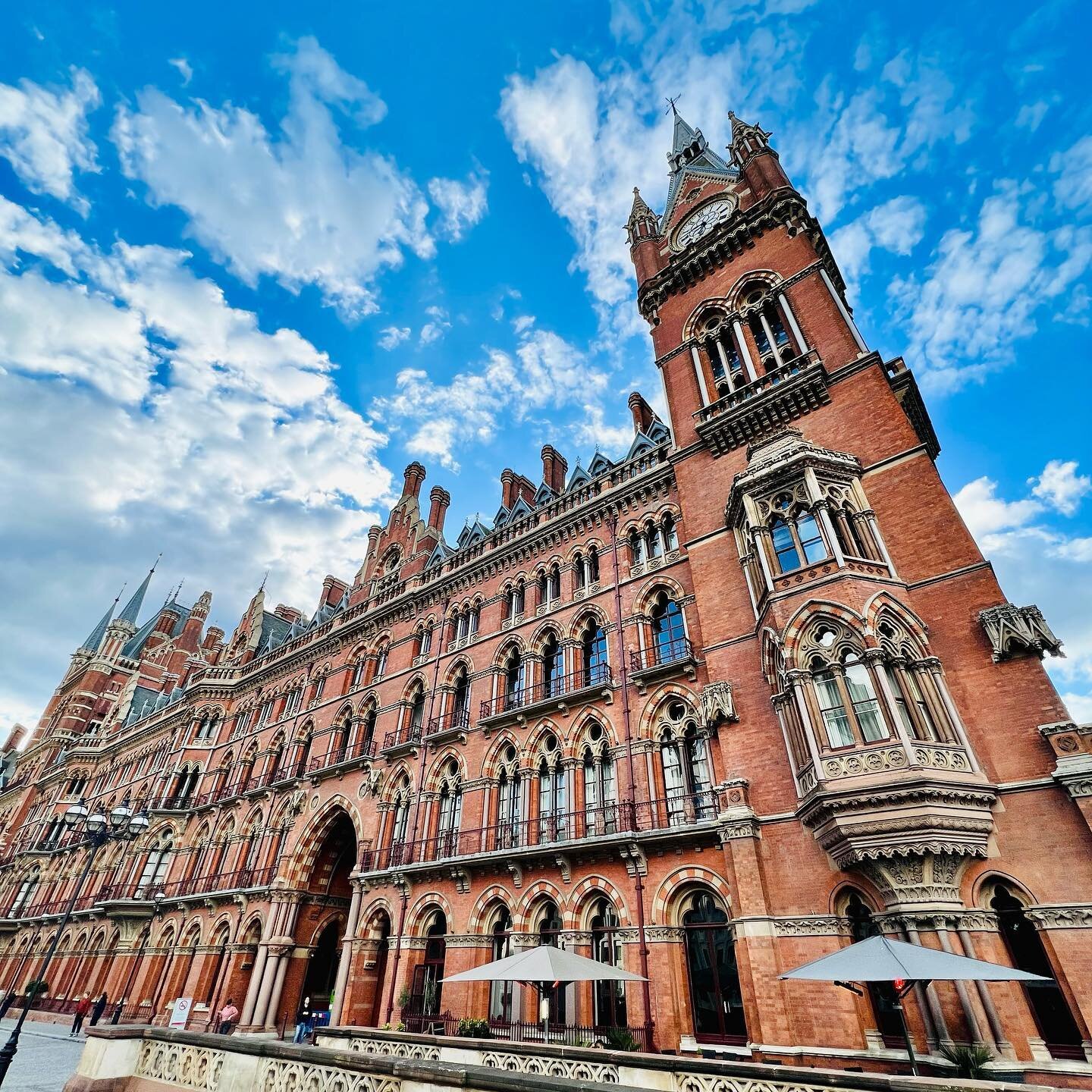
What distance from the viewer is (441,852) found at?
22.8 m

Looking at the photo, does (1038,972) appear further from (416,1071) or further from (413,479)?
(413,479)

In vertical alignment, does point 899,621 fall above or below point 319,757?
below

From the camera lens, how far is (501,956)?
19594mm

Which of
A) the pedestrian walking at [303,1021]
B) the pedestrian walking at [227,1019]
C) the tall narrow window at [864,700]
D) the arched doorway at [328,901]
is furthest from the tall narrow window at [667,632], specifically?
the pedestrian walking at [227,1019]

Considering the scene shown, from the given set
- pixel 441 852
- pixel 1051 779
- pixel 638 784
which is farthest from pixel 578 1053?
pixel 441 852

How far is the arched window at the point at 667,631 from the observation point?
20.0m

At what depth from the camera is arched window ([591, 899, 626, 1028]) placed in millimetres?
16094

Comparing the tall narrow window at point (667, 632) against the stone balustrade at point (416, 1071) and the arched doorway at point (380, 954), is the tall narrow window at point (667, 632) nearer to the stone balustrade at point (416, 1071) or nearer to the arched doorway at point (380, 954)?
the stone balustrade at point (416, 1071)

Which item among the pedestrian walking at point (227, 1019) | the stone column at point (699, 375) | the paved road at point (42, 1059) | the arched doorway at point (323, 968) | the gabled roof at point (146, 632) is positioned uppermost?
the gabled roof at point (146, 632)

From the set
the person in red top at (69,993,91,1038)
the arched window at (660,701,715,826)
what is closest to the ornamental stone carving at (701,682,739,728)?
the arched window at (660,701,715,826)

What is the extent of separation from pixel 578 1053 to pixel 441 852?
1231 cm

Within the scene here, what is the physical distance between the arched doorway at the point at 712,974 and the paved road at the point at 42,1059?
14.1 metres

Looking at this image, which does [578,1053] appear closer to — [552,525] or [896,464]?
[896,464]

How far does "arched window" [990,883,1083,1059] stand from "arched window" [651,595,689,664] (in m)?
9.41
